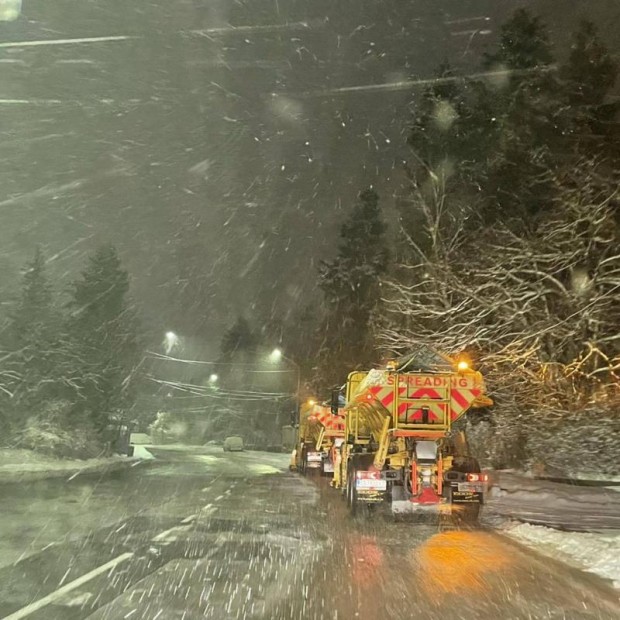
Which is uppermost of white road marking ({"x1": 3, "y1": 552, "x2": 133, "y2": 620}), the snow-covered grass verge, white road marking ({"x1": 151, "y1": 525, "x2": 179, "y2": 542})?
the snow-covered grass verge

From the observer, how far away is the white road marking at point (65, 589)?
6730mm

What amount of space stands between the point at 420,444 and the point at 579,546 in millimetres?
3948

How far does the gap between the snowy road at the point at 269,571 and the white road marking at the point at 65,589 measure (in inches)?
0.5

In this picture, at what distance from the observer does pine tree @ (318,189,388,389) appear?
1962 inches

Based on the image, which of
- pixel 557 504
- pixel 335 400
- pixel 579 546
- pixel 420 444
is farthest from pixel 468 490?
pixel 335 400

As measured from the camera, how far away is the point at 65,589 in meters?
7.67

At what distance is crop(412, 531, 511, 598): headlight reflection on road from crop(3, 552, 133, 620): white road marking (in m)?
3.77

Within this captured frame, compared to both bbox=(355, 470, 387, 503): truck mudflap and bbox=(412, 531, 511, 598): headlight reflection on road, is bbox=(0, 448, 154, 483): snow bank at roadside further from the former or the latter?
bbox=(412, 531, 511, 598): headlight reflection on road

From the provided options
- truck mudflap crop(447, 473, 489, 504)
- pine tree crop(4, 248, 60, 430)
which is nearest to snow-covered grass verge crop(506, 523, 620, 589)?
truck mudflap crop(447, 473, 489, 504)

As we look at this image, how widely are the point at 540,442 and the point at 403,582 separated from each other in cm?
1552

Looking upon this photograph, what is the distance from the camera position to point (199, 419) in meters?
96.9

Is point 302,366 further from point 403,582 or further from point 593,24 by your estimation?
point 403,582

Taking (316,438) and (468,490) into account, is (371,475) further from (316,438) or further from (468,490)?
(316,438)

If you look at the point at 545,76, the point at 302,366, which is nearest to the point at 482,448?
the point at 545,76
